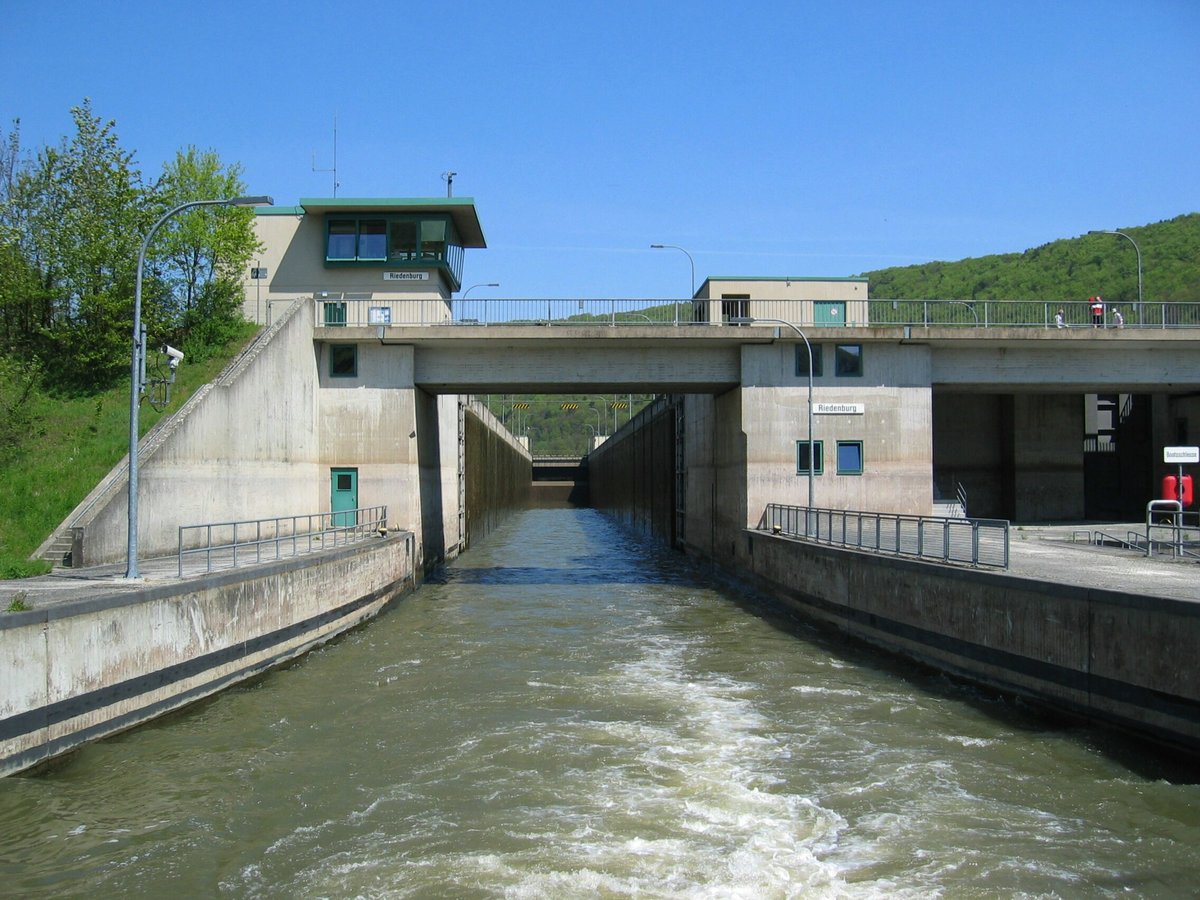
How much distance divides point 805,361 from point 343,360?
13809 millimetres

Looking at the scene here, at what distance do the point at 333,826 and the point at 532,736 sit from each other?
11.8ft

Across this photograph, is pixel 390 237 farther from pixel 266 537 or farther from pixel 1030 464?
pixel 1030 464

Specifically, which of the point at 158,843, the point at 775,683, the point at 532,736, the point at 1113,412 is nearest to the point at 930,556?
the point at 775,683

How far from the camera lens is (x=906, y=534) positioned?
20781mm

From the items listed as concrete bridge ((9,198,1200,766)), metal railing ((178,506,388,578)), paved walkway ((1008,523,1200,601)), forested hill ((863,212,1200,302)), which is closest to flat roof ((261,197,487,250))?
concrete bridge ((9,198,1200,766))

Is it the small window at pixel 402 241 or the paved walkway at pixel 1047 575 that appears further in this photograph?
the small window at pixel 402 241

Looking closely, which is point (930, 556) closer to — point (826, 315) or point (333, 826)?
point (333, 826)

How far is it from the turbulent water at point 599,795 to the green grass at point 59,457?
5919mm

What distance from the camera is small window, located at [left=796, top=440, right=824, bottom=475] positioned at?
97.8 ft

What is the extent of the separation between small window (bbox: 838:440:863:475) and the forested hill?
60625 mm

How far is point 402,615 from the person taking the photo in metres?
24.4

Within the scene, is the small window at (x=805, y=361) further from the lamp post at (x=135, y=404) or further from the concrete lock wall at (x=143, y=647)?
the lamp post at (x=135, y=404)

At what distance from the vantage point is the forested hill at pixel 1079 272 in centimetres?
9150

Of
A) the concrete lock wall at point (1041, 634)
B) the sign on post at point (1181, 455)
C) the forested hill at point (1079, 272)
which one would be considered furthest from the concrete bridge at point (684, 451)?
the forested hill at point (1079, 272)
